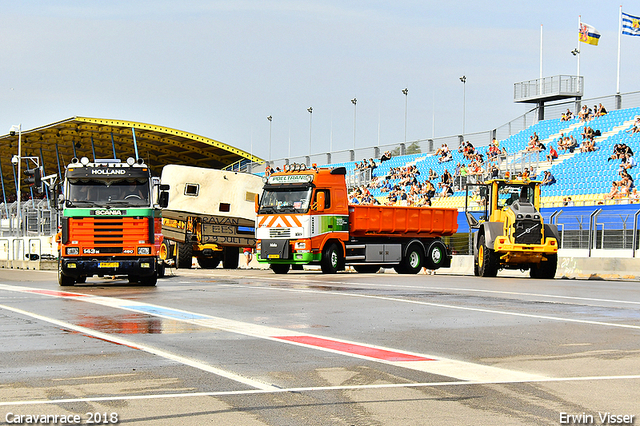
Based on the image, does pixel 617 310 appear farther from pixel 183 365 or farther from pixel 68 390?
pixel 68 390

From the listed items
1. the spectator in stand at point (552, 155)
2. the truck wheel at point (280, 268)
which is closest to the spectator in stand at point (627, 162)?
the spectator in stand at point (552, 155)

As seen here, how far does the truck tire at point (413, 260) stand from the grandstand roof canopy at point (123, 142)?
32270 millimetres

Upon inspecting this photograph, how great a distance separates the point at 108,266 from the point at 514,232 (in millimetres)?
11885

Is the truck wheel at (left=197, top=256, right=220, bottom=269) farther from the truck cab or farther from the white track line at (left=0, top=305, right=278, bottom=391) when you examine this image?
the white track line at (left=0, top=305, right=278, bottom=391)

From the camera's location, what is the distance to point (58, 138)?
224ft

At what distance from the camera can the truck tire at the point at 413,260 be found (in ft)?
103

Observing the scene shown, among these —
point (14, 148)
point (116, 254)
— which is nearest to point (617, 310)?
point (116, 254)

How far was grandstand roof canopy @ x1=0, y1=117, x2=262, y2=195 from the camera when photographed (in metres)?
59.9

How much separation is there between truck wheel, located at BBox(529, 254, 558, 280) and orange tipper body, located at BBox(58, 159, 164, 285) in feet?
39.3

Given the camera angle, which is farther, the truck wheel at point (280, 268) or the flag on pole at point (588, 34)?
the flag on pole at point (588, 34)

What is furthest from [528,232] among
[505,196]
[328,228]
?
[328,228]

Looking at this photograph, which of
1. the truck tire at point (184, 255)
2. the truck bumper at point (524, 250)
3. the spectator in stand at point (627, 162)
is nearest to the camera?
the truck bumper at point (524, 250)

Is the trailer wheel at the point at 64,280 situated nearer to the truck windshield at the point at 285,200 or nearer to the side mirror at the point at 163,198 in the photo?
the side mirror at the point at 163,198

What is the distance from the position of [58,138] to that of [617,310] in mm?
60937
